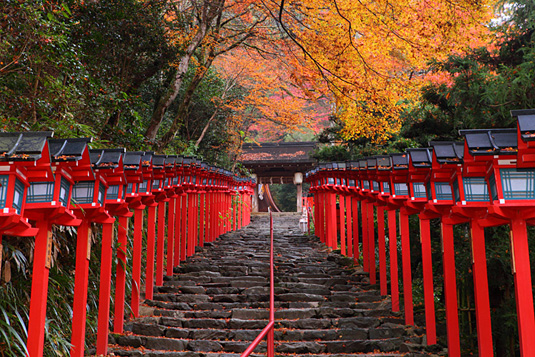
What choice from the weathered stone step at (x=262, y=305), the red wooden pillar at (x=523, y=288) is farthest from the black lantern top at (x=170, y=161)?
the red wooden pillar at (x=523, y=288)

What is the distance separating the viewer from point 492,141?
4.95 metres

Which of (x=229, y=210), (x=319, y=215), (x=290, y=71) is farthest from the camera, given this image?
(x=229, y=210)

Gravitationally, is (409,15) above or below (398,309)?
above

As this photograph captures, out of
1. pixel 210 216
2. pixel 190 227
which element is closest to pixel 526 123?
pixel 190 227

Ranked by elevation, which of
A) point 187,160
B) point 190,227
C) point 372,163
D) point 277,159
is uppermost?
point 277,159

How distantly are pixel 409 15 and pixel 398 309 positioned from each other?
560 centimetres

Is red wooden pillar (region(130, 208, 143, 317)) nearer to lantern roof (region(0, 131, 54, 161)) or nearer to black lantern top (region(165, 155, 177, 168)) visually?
black lantern top (region(165, 155, 177, 168))

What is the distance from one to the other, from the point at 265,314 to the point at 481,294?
435 centimetres

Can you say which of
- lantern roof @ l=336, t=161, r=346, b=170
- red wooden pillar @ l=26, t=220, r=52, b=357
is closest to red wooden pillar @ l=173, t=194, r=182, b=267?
lantern roof @ l=336, t=161, r=346, b=170

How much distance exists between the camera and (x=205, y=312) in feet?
30.9

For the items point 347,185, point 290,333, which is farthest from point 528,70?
point 347,185

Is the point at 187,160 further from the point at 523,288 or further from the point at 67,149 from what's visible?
the point at 523,288

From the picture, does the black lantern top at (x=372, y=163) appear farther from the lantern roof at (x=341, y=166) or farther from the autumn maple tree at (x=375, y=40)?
the lantern roof at (x=341, y=166)

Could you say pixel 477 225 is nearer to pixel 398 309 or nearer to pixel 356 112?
pixel 398 309
